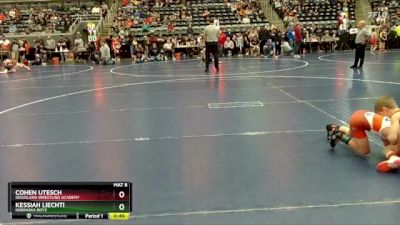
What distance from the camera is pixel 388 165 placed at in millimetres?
4684

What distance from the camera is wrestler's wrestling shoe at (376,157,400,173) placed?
15.3 ft

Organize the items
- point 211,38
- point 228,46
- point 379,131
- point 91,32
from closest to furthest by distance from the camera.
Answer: point 379,131 < point 211,38 < point 228,46 < point 91,32

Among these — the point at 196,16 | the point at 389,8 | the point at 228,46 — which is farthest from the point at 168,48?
the point at 389,8

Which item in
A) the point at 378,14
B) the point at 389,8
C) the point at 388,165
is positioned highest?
the point at 389,8

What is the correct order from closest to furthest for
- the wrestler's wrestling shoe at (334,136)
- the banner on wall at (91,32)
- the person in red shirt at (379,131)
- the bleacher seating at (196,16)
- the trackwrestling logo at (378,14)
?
the person in red shirt at (379,131) < the wrestler's wrestling shoe at (334,136) < the banner on wall at (91,32) < the bleacher seating at (196,16) < the trackwrestling logo at (378,14)

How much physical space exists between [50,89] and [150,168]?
7904 millimetres

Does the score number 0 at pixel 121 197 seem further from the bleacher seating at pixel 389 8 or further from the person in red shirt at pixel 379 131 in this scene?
the bleacher seating at pixel 389 8

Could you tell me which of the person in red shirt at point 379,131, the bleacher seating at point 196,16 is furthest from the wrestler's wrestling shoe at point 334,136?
the bleacher seating at point 196,16

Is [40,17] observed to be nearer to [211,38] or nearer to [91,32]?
[91,32]

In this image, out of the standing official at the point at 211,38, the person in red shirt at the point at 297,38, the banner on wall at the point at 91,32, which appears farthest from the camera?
the banner on wall at the point at 91,32
